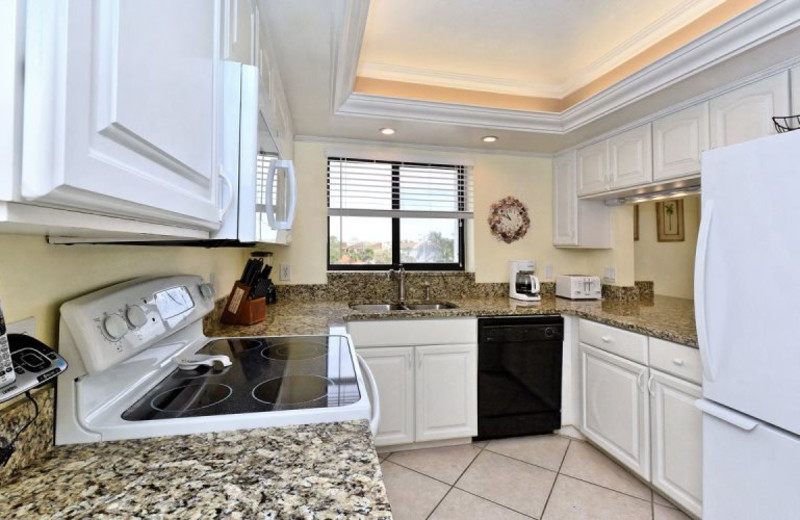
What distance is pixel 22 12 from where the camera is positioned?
281 mm

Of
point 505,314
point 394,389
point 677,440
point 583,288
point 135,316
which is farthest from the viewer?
point 583,288

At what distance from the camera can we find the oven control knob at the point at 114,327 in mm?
800

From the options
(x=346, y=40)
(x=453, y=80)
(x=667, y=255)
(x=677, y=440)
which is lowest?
(x=677, y=440)

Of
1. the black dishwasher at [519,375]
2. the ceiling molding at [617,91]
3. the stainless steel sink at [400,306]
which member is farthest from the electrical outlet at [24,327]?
the black dishwasher at [519,375]

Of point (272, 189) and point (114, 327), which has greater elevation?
point (272, 189)

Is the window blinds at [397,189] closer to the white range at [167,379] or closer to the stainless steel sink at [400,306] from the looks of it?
the stainless steel sink at [400,306]

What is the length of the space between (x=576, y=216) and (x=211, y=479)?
2926mm

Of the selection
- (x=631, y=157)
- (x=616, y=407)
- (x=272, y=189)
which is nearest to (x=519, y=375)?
(x=616, y=407)

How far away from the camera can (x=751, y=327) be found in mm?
1268

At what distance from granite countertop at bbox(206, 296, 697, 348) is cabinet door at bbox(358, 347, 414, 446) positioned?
0.75ft

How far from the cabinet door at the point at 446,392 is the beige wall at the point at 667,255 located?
178 cm

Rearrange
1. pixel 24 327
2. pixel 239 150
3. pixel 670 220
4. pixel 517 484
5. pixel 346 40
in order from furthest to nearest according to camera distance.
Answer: pixel 670 220, pixel 517 484, pixel 346 40, pixel 239 150, pixel 24 327

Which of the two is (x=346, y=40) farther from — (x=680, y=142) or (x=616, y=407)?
(x=616, y=407)

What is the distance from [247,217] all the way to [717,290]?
166 cm
